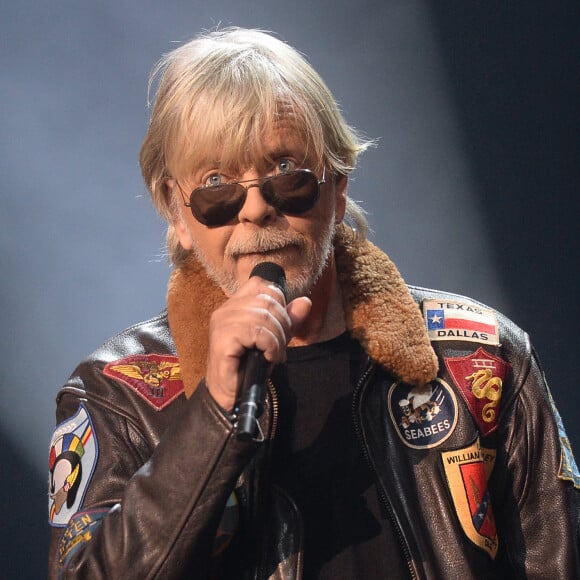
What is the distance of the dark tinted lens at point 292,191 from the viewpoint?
5.16 ft

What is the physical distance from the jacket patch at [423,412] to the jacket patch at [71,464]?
51cm

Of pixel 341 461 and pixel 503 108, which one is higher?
pixel 503 108

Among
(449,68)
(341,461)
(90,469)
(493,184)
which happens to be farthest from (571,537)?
(449,68)

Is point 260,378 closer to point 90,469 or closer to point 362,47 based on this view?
point 90,469

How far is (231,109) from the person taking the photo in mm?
1592

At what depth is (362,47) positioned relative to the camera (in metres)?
2.59

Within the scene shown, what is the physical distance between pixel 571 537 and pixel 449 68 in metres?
1.42

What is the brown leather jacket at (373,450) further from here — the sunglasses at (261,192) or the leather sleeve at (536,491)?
the sunglasses at (261,192)

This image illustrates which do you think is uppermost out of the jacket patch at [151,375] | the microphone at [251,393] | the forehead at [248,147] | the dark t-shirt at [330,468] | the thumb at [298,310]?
the forehead at [248,147]

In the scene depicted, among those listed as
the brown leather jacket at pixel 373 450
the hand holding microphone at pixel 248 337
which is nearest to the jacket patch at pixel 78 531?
the brown leather jacket at pixel 373 450

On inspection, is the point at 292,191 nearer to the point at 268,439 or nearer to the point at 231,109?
the point at 231,109

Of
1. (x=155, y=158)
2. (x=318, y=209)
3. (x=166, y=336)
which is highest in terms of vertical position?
(x=155, y=158)

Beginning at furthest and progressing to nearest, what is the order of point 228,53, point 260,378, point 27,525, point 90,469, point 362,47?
Answer: point 362,47, point 27,525, point 228,53, point 90,469, point 260,378

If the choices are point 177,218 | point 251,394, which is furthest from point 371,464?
point 177,218
